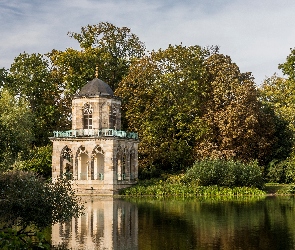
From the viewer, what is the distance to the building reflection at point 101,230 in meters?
19.5

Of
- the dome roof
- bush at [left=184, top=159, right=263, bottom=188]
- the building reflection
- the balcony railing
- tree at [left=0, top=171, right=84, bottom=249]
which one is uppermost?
the dome roof

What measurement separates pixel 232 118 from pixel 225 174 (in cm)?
774

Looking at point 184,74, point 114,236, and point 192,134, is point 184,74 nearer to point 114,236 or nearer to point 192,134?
point 192,134

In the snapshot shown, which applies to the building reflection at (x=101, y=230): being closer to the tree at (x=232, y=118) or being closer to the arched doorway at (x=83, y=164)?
the arched doorway at (x=83, y=164)

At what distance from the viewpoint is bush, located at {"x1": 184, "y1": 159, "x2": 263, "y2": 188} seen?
44.3m

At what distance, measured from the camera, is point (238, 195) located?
43.0 metres

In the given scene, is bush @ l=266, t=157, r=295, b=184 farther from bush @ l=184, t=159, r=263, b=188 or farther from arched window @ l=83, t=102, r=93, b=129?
arched window @ l=83, t=102, r=93, b=129

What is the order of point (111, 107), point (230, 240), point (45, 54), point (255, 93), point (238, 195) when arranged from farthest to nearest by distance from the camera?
point (45, 54) → point (255, 93) → point (111, 107) → point (238, 195) → point (230, 240)

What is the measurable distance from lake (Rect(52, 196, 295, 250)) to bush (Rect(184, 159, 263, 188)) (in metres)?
7.92

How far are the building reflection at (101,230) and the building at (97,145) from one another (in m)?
12.7

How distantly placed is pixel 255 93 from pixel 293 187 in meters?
11.1

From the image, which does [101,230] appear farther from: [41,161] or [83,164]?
[41,161]

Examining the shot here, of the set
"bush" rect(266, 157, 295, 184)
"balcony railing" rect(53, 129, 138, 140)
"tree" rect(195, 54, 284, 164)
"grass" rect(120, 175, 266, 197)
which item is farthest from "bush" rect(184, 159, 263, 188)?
"bush" rect(266, 157, 295, 184)

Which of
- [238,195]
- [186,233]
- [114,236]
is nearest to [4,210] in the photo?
[114,236]
